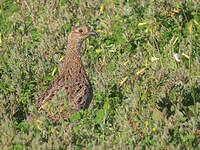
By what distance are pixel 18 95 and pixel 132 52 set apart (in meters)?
2.47

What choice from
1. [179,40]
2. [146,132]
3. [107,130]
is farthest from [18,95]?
[179,40]

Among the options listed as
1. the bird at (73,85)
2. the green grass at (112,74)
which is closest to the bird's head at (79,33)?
the bird at (73,85)

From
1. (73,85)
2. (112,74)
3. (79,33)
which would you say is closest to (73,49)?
(79,33)

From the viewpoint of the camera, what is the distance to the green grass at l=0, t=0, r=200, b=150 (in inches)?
217

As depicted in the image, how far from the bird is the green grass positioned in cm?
17

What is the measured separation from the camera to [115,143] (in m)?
5.66

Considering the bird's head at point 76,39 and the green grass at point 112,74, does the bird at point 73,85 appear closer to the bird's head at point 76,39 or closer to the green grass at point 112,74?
the bird's head at point 76,39

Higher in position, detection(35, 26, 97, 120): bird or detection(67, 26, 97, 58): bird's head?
detection(67, 26, 97, 58): bird's head

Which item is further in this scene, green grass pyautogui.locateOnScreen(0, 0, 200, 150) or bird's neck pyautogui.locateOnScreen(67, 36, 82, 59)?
bird's neck pyautogui.locateOnScreen(67, 36, 82, 59)

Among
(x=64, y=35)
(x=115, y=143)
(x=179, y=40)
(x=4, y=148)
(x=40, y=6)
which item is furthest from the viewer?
(x=40, y=6)

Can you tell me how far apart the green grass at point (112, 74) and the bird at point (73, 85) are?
0.17m

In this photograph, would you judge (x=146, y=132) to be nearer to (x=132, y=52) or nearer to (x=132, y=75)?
(x=132, y=75)

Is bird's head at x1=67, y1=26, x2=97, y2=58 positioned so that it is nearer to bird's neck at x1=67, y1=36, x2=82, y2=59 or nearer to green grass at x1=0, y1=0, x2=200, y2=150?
bird's neck at x1=67, y1=36, x2=82, y2=59

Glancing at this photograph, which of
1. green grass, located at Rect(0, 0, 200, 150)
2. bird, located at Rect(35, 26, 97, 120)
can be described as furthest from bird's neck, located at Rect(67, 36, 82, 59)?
green grass, located at Rect(0, 0, 200, 150)
